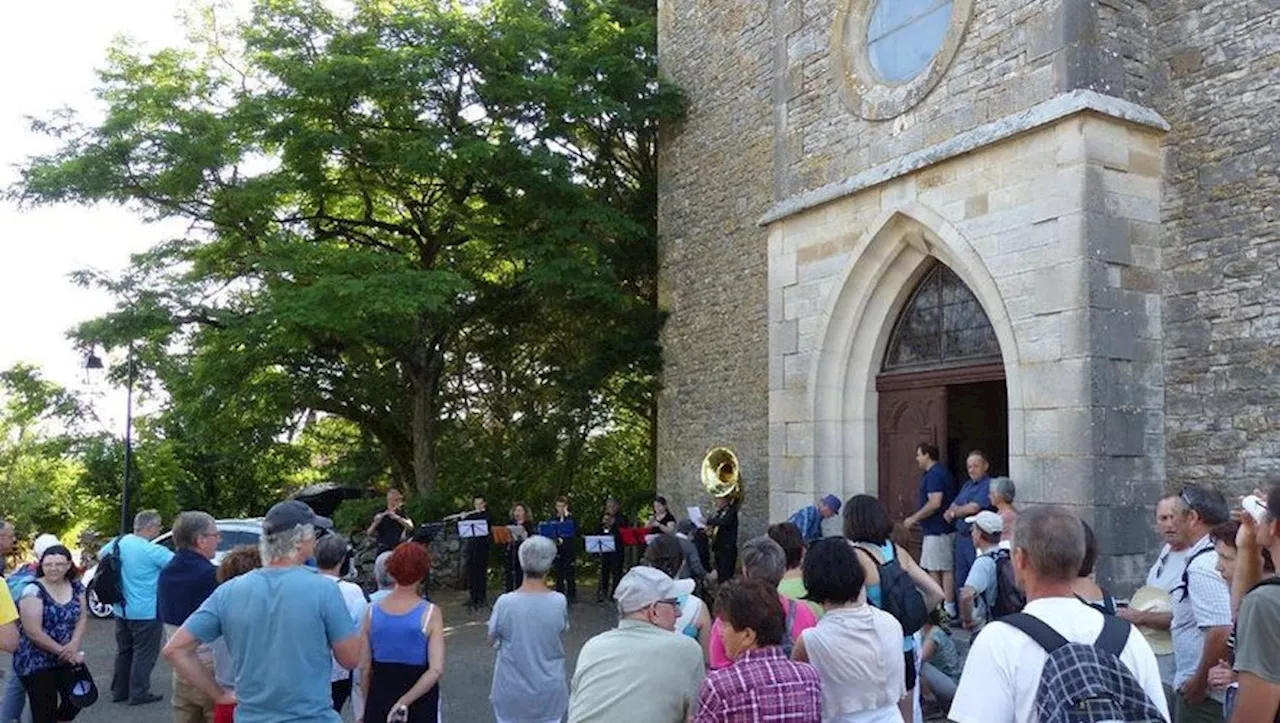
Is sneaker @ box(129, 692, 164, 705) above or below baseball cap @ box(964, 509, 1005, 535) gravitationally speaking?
below

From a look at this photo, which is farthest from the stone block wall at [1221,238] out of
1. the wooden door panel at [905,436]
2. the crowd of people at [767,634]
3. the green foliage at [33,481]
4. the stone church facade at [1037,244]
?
the green foliage at [33,481]

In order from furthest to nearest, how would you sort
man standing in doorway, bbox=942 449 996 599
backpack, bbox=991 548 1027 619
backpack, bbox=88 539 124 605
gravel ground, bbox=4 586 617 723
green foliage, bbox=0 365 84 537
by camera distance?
green foliage, bbox=0 365 84 537
man standing in doorway, bbox=942 449 996 599
backpack, bbox=88 539 124 605
gravel ground, bbox=4 586 617 723
backpack, bbox=991 548 1027 619

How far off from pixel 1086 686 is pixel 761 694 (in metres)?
0.85

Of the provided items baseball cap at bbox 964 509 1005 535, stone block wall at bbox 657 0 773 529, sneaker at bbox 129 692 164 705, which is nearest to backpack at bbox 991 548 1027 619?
baseball cap at bbox 964 509 1005 535

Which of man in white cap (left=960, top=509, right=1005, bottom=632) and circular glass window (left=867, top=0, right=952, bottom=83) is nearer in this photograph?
man in white cap (left=960, top=509, right=1005, bottom=632)

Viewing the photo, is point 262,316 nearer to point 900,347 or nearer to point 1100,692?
point 900,347

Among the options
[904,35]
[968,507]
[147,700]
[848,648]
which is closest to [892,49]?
[904,35]

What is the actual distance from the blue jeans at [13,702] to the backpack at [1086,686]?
5769 millimetres

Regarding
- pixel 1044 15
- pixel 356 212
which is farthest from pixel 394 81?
pixel 1044 15

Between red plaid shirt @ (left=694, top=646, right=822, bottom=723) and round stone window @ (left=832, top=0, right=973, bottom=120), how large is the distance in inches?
283

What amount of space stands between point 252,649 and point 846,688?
6.54ft

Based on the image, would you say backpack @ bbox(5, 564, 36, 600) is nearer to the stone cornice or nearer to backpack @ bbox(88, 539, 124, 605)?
backpack @ bbox(88, 539, 124, 605)

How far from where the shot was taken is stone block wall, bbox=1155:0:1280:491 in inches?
274

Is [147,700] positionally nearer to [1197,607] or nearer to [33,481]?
[1197,607]
